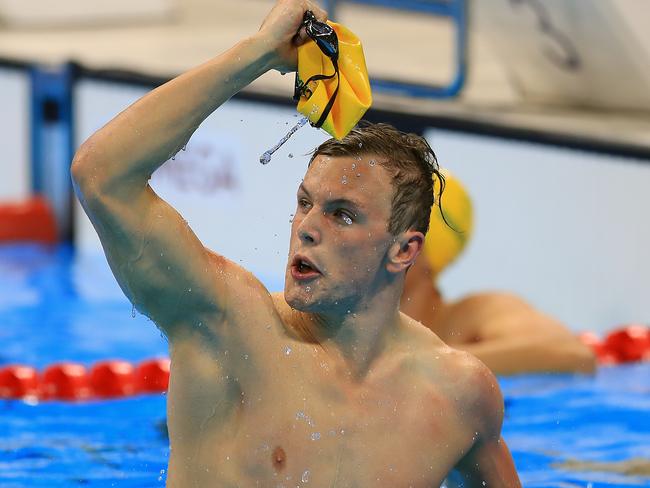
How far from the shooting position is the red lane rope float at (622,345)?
550 centimetres

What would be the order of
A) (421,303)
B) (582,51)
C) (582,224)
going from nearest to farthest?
(421,303), (582,224), (582,51)

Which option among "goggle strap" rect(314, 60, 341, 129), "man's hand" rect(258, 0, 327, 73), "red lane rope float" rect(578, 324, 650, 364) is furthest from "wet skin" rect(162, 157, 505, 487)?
"red lane rope float" rect(578, 324, 650, 364)

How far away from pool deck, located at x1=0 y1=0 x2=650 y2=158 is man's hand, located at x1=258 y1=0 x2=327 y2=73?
3.48 metres

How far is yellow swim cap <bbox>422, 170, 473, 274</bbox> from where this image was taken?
460cm

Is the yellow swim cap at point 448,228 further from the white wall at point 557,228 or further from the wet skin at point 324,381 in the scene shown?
the wet skin at point 324,381

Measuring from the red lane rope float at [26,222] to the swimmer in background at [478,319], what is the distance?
391cm

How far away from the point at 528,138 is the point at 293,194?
138 centimetres

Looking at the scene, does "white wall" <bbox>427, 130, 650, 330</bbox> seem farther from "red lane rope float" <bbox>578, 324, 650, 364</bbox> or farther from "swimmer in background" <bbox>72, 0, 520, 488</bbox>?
"swimmer in background" <bbox>72, 0, 520, 488</bbox>

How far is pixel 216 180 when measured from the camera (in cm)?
745

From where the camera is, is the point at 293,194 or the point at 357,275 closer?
the point at 357,275

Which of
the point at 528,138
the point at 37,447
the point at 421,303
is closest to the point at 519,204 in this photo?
the point at 528,138

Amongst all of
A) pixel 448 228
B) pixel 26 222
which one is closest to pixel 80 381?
pixel 448 228

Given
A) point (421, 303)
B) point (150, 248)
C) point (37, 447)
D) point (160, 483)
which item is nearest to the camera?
point (150, 248)

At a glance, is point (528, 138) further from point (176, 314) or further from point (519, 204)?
point (176, 314)
